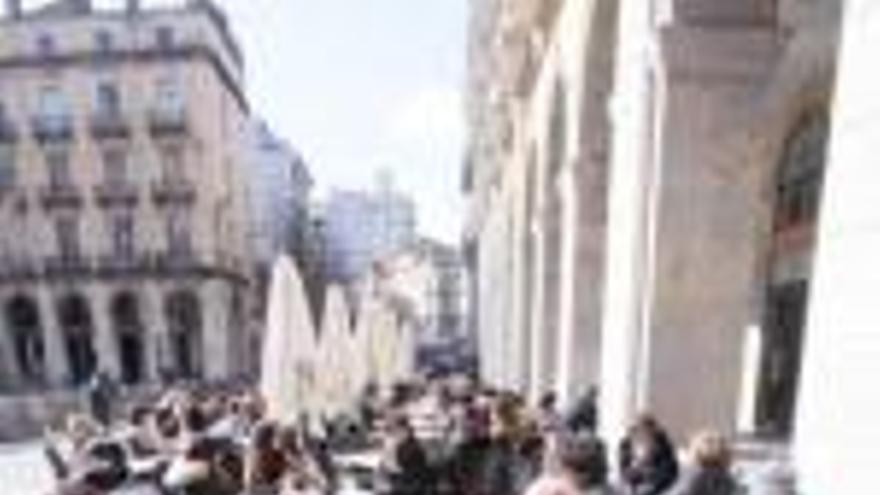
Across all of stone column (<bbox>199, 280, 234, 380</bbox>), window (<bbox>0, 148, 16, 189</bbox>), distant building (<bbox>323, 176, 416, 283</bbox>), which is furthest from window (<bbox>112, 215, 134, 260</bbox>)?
distant building (<bbox>323, 176, 416, 283</bbox>)

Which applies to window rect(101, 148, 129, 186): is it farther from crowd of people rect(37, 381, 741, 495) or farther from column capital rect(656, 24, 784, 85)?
column capital rect(656, 24, 784, 85)

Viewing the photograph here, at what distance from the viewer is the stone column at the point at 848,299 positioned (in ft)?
12.1

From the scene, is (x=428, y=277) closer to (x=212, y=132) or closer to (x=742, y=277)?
(x=212, y=132)

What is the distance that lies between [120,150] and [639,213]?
144ft

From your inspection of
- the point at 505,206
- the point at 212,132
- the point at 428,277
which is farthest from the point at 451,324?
the point at 505,206

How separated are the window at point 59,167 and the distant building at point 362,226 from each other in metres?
66.6

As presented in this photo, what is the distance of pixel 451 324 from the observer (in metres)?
113

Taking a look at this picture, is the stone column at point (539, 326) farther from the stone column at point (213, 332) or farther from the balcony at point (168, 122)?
the balcony at point (168, 122)

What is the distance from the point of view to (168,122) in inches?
1909

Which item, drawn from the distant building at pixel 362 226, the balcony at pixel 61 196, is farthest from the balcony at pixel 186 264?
the distant building at pixel 362 226

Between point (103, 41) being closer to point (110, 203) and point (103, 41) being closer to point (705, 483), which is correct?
point (110, 203)

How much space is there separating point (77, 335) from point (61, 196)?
19.4 feet

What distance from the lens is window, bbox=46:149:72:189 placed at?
49219mm

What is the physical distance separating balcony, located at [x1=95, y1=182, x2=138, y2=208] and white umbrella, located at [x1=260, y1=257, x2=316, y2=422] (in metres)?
38.4
